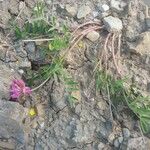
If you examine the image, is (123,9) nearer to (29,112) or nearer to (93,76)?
(93,76)

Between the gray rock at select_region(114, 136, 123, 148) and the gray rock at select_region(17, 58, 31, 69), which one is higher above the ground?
the gray rock at select_region(17, 58, 31, 69)

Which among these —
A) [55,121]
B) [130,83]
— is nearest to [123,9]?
[130,83]

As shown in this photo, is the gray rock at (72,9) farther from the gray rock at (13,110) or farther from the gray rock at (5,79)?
the gray rock at (13,110)

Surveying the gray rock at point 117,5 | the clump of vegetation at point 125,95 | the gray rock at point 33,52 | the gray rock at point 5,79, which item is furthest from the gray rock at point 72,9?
the gray rock at point 5,79

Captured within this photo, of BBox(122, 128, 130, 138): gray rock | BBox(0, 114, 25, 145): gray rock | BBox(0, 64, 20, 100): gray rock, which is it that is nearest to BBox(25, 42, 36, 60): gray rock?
BBox(0, 64, 20, 100): gray rock

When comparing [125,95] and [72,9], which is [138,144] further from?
[72,9]

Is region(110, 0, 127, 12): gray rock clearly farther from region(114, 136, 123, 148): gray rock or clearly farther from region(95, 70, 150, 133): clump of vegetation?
region(114, 136, 123, 148): gray rock

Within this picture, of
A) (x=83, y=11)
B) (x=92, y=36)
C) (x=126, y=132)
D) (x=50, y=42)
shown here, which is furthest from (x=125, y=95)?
(x=83, y=11)
